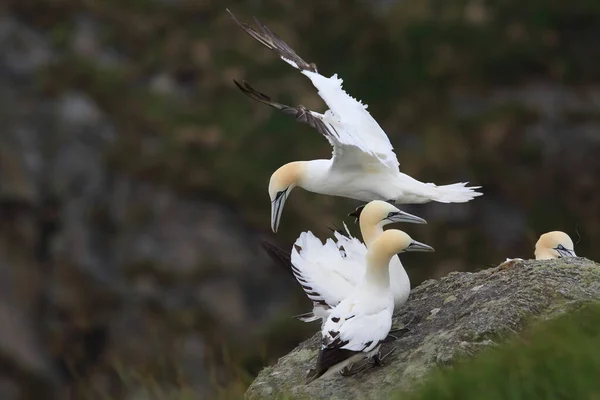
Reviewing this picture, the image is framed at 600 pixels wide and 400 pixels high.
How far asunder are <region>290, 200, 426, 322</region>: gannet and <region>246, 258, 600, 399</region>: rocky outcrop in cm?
25

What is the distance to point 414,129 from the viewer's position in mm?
18391

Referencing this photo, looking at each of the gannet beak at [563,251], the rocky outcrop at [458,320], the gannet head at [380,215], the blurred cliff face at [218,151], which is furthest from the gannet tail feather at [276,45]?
the blurred cliff face at [218,151]

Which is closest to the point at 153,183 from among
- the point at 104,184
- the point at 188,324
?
the point at 104,184

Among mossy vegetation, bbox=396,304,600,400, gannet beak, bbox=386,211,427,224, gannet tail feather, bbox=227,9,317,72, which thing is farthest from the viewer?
gannet tail feather, bbox=227,9,317,72

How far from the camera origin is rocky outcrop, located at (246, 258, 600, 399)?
6.31 m

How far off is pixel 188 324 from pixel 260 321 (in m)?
1.07

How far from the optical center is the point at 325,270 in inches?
297

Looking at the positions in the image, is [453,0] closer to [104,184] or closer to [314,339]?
[104,184]

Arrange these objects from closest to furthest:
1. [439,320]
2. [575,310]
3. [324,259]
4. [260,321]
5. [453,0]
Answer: [575,310]
[439,320]
[324,259]
[260,321]
[453,0]

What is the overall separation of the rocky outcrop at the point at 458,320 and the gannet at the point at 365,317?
0.17m

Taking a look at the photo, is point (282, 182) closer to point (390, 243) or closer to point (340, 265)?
point (340, 265)

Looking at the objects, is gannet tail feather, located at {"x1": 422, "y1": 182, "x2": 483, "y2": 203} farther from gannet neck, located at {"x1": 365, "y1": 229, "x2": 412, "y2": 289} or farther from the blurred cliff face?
the blurred cliff face

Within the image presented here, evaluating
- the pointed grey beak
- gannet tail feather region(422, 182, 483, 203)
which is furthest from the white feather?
the pointed grey beak

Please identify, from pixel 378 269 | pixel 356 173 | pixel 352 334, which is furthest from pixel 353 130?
pixel 352 334
